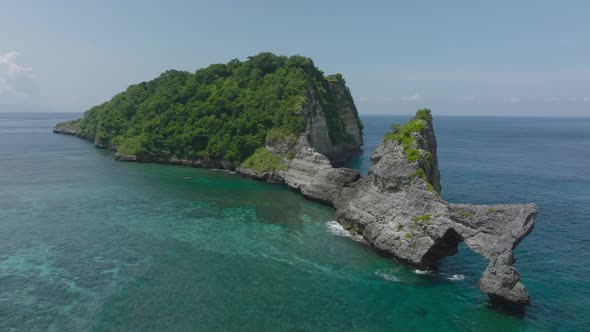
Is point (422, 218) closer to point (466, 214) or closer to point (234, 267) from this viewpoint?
point (466, 214)

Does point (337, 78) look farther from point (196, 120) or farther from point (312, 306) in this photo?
point (312, 306)

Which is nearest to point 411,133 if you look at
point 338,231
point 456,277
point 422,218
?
point 422,218

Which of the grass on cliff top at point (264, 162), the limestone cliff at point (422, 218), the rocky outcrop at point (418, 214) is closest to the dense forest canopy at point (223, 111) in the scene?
the grass on cliff top at point (264, 162)

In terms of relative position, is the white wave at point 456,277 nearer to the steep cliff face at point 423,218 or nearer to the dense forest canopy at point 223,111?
the steep cliff face at point 423,218

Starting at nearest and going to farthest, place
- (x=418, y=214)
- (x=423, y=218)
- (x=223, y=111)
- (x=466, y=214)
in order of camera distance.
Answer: (x=466, y=214)
(x=423, y=218)
(x=418, y=214)
(x=223, y=111)

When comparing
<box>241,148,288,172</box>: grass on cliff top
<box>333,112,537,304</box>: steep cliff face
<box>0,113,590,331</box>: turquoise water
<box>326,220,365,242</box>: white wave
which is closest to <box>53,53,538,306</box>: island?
<box>333,112,537,304</box>: steep cliff face

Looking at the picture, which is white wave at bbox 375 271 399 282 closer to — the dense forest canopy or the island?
the island
